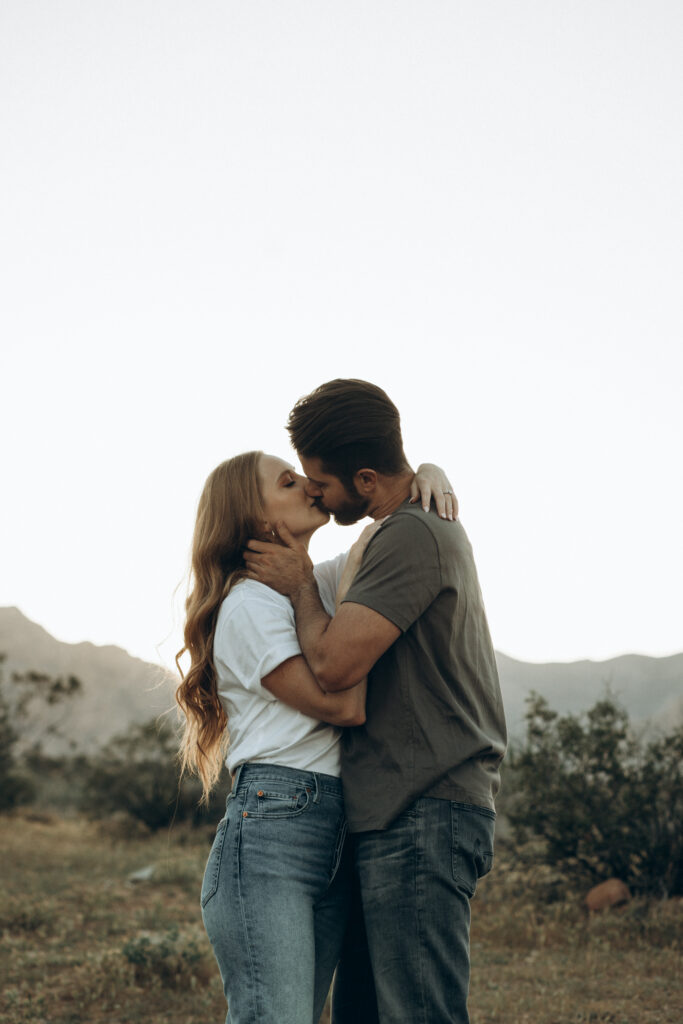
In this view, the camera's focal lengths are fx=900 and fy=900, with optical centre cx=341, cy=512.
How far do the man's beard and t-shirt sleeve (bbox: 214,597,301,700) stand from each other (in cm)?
40

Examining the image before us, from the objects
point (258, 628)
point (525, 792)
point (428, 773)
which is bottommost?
point (525, 792)

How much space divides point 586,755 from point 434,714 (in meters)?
6.67

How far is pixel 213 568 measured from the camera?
257cm

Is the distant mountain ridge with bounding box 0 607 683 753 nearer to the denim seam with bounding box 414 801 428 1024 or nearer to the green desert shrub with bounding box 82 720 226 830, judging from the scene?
the green desert shrub with bounding box 82 720 226 830

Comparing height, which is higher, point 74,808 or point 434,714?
point 434,714

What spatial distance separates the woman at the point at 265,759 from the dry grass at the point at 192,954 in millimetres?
3094

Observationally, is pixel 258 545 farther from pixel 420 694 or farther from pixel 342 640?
pixel 420 694

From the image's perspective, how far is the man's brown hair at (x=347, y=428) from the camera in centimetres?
251

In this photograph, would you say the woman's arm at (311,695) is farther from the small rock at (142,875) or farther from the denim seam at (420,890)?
the small rock at (142,875)

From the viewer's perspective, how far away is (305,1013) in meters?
2.09

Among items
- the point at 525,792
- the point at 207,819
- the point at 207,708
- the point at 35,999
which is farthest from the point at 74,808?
the point at 207,708

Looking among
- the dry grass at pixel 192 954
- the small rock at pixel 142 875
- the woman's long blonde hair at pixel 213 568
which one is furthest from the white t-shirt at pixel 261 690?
the small rock at pixel 142 875

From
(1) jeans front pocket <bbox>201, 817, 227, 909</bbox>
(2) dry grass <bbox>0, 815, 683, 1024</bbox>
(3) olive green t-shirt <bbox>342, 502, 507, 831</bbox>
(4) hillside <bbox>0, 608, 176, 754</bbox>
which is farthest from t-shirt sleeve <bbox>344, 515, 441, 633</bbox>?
(4) hillside <bbox>0, 608, 176, 754</bbox>

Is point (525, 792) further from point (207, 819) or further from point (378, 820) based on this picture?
point (378, 820)
